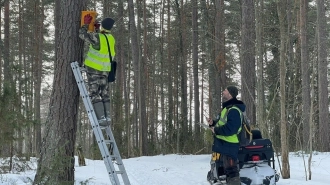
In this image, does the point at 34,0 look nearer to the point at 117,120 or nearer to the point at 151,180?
the point at 117,120

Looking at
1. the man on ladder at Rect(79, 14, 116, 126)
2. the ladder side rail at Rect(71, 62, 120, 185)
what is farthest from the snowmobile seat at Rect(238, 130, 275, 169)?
the ladder side rail at Rect(71, 62, 120, 185)

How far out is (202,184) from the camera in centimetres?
918

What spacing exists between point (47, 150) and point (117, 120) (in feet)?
43.8

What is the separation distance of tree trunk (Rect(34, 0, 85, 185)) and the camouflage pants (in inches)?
10.2

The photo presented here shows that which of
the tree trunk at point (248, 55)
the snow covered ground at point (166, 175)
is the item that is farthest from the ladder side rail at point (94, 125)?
the tree trunk at point (248, 55)

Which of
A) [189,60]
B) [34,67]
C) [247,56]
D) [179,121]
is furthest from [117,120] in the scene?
[189,60]

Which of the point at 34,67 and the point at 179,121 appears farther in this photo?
the point at 34,67

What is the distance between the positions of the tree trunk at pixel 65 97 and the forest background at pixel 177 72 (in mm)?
16

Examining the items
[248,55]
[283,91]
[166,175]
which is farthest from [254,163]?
[248,55]

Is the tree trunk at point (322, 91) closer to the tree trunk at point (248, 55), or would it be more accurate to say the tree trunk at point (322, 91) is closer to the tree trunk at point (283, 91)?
the tree trunk at point (248, 55)

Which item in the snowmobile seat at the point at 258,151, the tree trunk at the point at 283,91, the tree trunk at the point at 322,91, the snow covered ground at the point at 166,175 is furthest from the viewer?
the tree trunk at the point at 322,91

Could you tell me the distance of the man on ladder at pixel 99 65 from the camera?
6367mm

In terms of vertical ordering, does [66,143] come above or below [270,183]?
above

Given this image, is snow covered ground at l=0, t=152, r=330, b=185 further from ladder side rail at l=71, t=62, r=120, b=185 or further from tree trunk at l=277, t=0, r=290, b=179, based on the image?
ladder side rail at l=71, t=62, r=120, b=185
